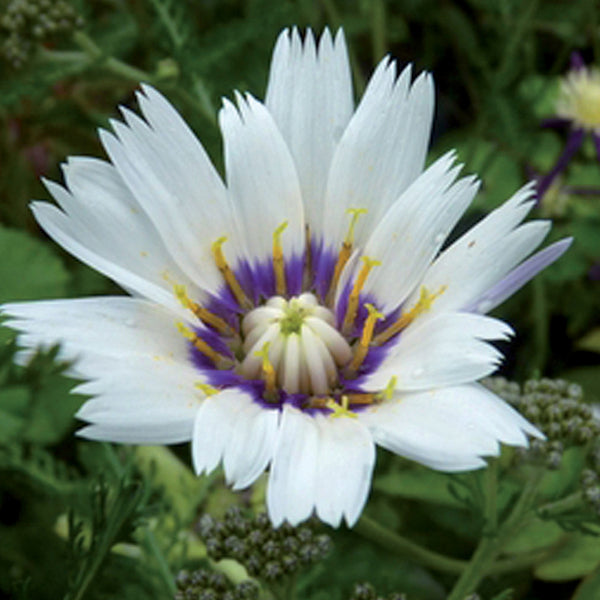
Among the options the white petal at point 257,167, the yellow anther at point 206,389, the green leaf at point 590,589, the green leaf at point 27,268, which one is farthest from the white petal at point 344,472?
the green leaf at point 27,268

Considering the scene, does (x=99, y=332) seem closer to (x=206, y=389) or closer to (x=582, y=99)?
(x=206, y=389)

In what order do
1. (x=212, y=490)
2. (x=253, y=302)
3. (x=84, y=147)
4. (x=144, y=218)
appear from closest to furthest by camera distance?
(x=144, y=218) < (x=253, y=302) < (x=212, y=490) < (x=84, y=147)

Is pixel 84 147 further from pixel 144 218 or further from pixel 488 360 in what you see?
pixel 488 360

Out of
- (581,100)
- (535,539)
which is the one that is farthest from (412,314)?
(581,100)

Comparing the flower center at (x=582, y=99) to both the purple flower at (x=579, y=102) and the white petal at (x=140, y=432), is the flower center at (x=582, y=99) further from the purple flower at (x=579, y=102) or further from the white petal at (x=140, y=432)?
the white petal at (x=140, y=432)

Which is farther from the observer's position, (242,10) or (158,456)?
(242,10)

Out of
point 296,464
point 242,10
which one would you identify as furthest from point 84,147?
point 296,464
